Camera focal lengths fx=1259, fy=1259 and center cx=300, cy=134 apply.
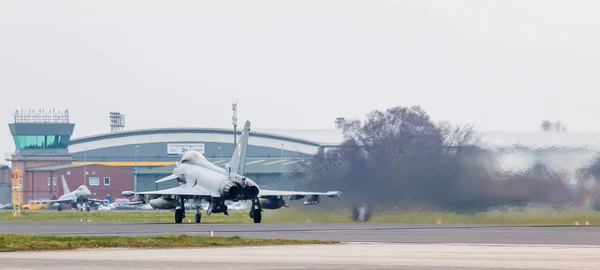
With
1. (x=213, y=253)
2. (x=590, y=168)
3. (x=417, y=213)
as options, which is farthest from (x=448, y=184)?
(x=213, y=253)

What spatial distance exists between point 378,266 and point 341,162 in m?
44.7

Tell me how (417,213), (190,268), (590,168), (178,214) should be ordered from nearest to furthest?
(190,268) < (590,168) < (417,213) < (178,214)

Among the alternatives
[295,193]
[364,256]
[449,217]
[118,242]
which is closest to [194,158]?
[295,193]

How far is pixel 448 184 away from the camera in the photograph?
6669 cm

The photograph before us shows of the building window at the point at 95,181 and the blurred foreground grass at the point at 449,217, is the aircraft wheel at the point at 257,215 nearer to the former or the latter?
the blurred foreground grass at the point at 449,217

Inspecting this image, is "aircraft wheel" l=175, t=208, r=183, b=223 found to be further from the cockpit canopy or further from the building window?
the building window

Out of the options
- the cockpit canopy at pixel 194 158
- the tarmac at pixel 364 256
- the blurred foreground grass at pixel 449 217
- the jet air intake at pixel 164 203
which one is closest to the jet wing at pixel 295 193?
the blurred foreground grass at pixel 449 217

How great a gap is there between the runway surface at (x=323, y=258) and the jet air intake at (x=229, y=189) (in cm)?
3663

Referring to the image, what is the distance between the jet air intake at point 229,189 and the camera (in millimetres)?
76312

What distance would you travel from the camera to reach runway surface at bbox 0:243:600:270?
96.2 ft

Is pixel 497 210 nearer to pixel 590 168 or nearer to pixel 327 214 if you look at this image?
pixel 590 168

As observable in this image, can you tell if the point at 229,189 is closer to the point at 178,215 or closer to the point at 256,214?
the point at 256,214

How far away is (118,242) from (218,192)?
37320mm

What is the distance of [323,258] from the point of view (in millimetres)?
32719
